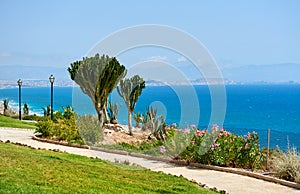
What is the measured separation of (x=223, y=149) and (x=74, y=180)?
15.6ft

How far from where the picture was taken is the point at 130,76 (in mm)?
22031

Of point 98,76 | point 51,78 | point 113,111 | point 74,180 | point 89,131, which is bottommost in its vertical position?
Answer: point 74,180

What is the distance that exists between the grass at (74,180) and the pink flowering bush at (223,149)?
1.85 m

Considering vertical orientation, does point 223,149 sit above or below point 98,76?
below

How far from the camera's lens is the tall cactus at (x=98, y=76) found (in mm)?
19781

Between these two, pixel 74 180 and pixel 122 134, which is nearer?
pixel 74 180

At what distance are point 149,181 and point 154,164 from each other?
300cm

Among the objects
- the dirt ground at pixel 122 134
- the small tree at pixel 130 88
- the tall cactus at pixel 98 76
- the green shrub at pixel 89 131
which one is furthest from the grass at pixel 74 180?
the small tree at pixel 130 88

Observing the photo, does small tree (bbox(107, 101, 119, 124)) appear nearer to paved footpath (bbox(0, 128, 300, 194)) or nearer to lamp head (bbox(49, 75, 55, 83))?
lamp head (bbox(49, 75, 55, 83))

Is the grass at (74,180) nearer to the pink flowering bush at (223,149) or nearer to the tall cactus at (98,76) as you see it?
the pink flowering bush at (223,149)

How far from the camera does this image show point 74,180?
733cm

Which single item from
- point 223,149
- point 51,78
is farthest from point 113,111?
point 223,149

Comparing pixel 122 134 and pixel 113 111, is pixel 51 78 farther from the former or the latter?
pixel 122 134

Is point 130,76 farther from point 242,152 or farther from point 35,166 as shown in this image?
point 35,166
